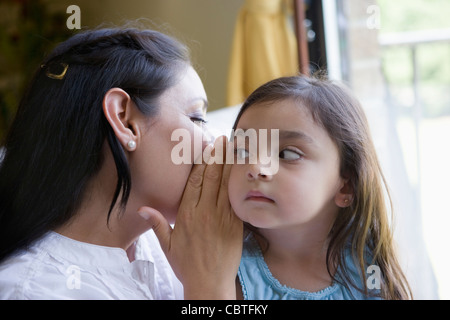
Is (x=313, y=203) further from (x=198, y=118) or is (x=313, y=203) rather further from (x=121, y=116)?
(x=121, y=116)

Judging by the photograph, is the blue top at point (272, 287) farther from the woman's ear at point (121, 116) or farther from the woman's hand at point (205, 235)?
the woman's ear at point (121, 116)

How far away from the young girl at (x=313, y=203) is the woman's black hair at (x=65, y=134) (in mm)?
218

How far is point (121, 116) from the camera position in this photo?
3.27ft

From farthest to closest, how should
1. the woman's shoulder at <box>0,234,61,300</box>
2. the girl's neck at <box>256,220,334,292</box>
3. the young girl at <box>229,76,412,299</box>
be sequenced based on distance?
the girl's neck at <box>256,220,334,292</box> < the young girl at <box>229,76,412,299</box> < the woman's shoulder at <box>0,234,61,300</box>

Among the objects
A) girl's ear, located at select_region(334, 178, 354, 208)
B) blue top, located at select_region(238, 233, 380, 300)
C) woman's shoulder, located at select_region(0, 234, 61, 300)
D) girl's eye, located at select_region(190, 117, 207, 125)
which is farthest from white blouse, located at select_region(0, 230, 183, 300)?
girl's ear, located at select_region(334, 178, 354, 208)

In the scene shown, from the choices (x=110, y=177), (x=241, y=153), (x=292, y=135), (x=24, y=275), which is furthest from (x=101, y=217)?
(x=292, y=135)

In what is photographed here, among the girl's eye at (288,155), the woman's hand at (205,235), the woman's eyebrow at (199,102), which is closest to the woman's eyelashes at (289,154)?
the girl's eye at (288,155)

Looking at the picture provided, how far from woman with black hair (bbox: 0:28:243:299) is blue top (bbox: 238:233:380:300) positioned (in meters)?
0.11

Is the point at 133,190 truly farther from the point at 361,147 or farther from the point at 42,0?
the point at 42,0

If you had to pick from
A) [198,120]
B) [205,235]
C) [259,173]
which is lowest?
[205,235]

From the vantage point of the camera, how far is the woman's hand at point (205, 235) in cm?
90

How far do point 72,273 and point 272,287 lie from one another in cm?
39

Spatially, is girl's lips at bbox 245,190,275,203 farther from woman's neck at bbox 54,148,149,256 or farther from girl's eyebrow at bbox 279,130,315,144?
woman's neck at bbox 54,148,149,256

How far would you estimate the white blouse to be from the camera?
2.77 feet
